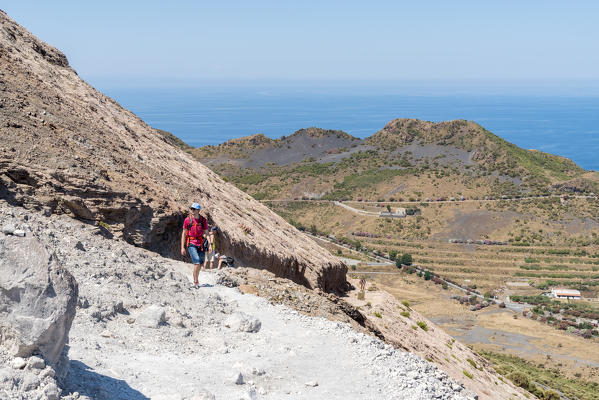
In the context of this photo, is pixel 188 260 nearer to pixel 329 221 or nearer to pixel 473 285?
pixel 473 285

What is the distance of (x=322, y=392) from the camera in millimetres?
7066

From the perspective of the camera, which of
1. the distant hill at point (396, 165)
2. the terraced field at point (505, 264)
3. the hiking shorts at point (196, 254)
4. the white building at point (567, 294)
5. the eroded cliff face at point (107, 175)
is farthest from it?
the distant hill at point (396, 165)

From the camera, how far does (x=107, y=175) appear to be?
36.6ft

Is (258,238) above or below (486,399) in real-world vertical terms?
above

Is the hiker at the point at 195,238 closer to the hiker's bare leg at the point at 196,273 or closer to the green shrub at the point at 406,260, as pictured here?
the hiker's bare leg at the point at 196,273

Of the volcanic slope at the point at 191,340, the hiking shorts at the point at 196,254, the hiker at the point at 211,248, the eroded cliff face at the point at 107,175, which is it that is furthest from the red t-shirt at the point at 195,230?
the eroded cliff face at the point at 107,175

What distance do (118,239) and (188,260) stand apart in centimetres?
201

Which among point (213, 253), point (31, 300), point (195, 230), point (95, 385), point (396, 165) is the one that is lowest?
point (95, 385)

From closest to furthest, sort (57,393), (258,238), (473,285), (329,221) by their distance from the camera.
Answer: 1. (57,393)
2. (258,238)
3. (473,285)
4. (329,221)

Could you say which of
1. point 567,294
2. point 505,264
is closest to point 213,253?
point 567,294

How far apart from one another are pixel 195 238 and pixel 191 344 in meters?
3.10

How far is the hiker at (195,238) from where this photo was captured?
10336 mm

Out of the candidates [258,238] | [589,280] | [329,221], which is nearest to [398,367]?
[258,238]

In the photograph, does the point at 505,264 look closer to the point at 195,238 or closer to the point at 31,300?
the point at 195,238
